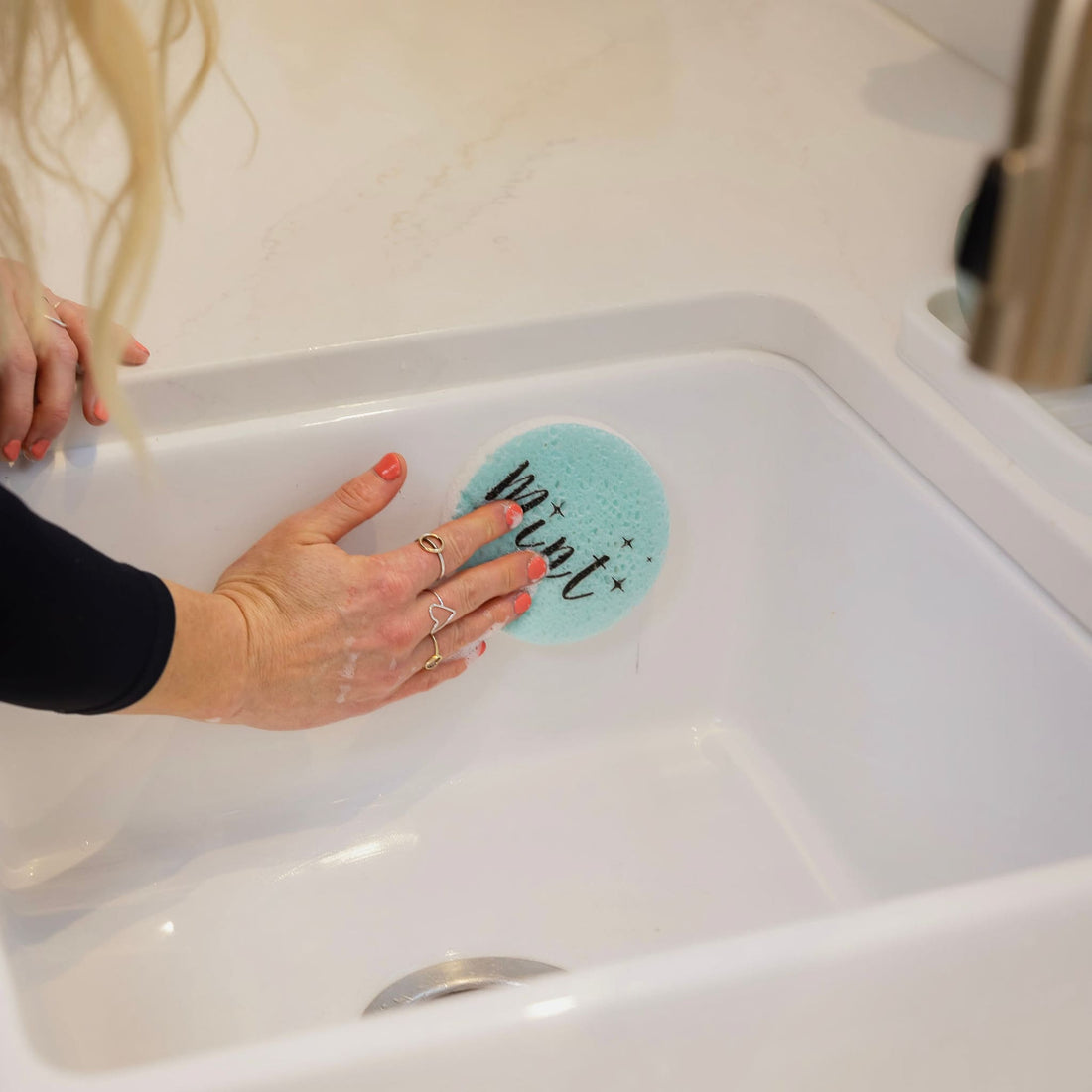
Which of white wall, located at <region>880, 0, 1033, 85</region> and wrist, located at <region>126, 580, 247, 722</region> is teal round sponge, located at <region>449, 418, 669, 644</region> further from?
white wall, located at <region>880, 0, 1033, 85</region>

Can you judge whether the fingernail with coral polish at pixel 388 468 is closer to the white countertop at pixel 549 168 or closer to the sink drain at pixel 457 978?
the white countertop at pixel 549 168

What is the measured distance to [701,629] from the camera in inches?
30.2

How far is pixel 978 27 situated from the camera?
2.93ft

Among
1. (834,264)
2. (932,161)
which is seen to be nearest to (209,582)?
(834,264)

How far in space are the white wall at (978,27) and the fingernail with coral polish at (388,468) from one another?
1.81 ft

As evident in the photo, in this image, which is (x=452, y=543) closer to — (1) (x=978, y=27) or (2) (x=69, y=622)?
(2) (x=69, y=622)

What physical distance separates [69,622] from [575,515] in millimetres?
302

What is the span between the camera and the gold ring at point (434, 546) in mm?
625

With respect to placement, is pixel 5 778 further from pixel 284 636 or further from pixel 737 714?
pixel 737 714

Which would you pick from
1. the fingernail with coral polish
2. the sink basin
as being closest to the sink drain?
the sink basin

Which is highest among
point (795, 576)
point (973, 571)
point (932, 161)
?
point (932, 161)

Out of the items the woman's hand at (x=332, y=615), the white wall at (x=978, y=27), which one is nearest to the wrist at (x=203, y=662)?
the woman's hand at (x=332, y=615)

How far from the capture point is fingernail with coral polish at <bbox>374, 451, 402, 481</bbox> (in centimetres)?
63

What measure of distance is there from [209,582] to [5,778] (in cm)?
16
